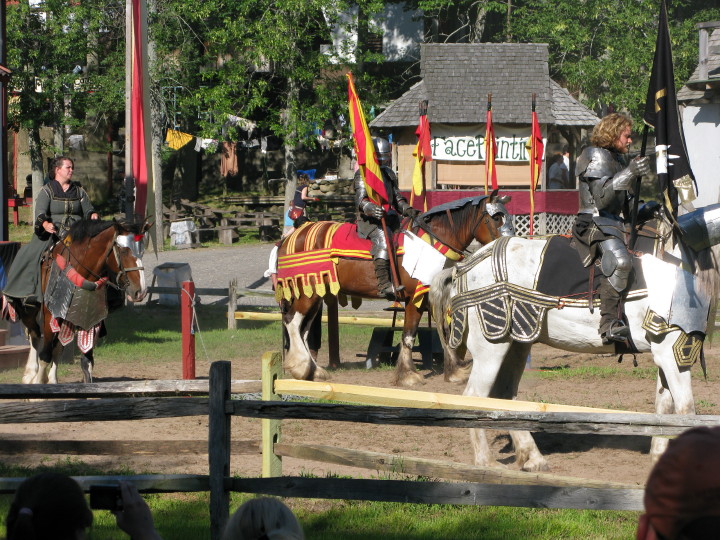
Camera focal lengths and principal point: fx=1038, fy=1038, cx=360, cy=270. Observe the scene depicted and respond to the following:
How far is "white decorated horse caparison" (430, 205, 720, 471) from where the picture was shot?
7633 mm

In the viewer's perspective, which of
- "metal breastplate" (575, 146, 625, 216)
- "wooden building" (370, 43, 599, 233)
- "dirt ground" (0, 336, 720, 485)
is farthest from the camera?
"wooden building" (370, 43, 599, 233)

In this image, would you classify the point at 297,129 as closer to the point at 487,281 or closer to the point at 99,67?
the point at 99,67

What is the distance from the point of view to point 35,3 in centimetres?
3052

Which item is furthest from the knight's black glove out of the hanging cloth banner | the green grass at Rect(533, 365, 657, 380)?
the hanging cloth banner

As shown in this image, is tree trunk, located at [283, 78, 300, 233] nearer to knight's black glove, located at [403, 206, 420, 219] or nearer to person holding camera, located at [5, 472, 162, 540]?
knight's black glove, located at [403, 206, 420, 219]

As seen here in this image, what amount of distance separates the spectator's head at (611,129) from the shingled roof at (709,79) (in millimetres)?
17334

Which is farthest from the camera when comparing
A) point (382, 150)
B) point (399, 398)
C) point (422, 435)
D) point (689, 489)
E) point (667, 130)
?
point (382, 150)

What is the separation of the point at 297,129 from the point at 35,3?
28.5ft

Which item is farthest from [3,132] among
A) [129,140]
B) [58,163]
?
[58,163]

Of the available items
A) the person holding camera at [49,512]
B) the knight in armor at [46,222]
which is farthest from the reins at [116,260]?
the person holding camera at [49,512]

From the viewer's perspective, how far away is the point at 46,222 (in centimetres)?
1115

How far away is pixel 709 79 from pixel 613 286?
705 inches

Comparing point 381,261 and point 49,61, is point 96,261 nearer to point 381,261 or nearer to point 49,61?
point 381,261

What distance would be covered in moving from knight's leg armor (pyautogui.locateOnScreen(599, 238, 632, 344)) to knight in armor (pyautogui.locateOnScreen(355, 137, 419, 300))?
460 cm
